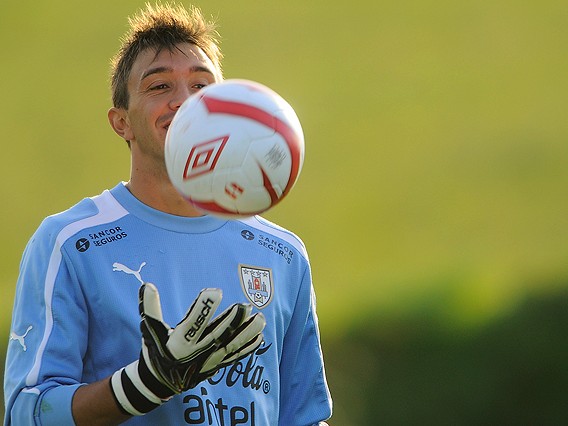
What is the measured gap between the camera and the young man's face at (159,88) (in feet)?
12.4

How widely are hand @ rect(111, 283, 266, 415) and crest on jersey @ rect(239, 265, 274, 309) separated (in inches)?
20.6

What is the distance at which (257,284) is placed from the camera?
3.80 metres

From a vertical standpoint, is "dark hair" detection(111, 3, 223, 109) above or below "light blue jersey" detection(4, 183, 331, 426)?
above

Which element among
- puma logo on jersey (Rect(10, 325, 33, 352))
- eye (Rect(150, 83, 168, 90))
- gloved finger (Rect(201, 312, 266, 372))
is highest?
eye (Rect(150, 83, 168, 90))

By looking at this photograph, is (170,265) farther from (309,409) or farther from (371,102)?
(371,102)

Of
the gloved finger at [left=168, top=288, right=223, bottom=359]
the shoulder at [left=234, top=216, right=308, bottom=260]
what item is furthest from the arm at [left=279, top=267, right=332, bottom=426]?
the gloved finger at [left=168, top=288, right=223, bottom=359]

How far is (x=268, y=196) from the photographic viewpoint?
325 centimetres

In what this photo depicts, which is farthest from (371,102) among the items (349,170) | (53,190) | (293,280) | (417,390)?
(293,280)

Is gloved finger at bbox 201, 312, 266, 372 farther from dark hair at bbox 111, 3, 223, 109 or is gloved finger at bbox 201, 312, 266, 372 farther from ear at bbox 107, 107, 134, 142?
dark hair at bbox 111, 3, 223, 109

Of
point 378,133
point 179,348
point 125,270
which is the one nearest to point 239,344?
point 179,348

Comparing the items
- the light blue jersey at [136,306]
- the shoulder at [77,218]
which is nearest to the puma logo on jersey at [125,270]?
the light blue jersey at [136,306]

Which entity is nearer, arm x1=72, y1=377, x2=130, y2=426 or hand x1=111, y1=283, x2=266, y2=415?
hand x1=111, y1=283, x2=266, y2=415

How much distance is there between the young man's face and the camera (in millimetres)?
3785

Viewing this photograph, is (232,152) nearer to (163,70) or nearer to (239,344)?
(239,344)
